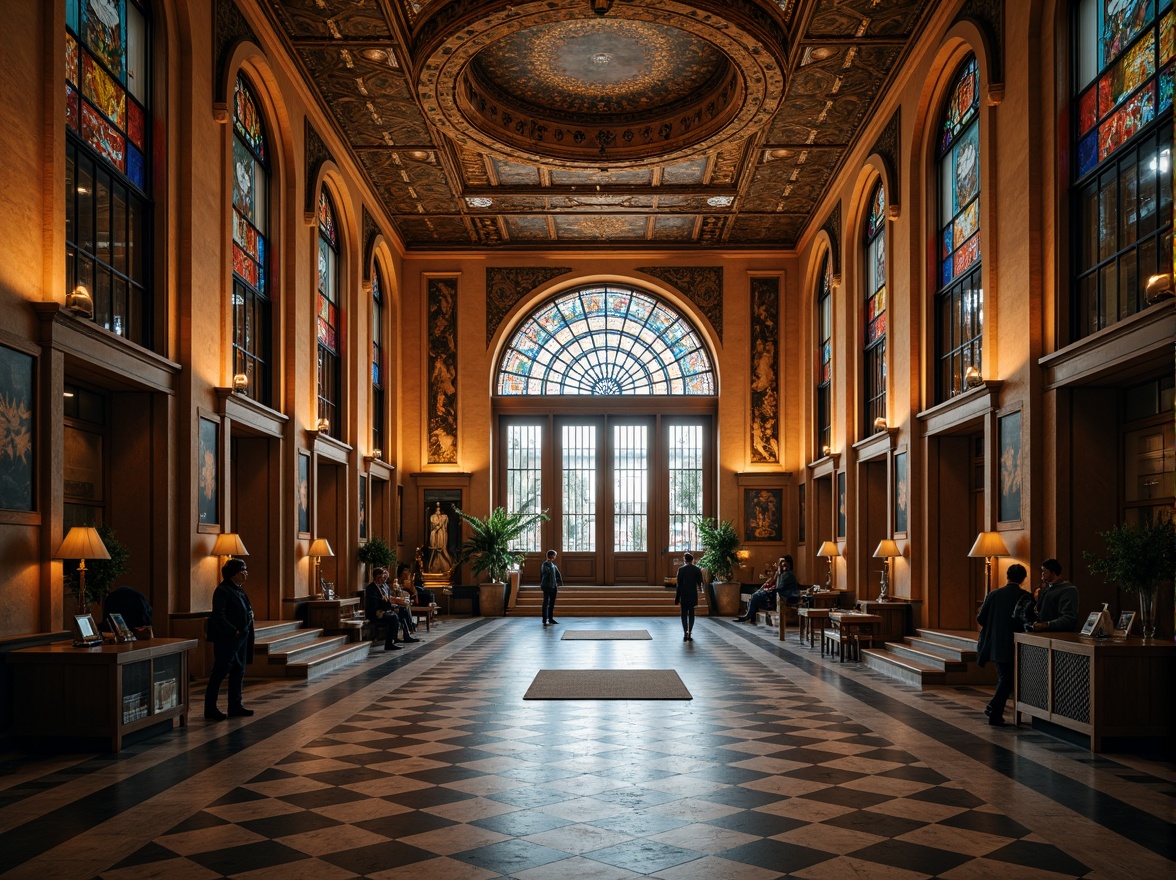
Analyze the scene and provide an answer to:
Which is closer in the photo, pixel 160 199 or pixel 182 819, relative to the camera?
pixel 182 819

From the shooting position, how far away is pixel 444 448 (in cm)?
2444

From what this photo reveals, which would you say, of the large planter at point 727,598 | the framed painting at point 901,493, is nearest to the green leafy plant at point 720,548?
the large planter at point 727,598

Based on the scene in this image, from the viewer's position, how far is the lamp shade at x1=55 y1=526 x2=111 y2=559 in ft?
27.9

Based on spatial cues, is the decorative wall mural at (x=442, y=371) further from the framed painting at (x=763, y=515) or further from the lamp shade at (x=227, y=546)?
the lamp shade at (x=227, y=546)

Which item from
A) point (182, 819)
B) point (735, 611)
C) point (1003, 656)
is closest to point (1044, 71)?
point (1003, 656)

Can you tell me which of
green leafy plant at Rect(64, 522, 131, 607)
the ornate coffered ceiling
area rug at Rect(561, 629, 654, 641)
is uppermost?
the ornate coffered ceiling

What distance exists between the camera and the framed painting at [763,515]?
24.1 m

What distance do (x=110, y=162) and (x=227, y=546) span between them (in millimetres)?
4186

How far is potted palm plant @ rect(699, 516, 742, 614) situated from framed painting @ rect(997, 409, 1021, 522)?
11.1 metres

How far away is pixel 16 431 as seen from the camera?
822cm

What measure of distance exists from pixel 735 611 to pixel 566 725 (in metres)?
14.8

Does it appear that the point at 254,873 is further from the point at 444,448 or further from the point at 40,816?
the point at 444,448

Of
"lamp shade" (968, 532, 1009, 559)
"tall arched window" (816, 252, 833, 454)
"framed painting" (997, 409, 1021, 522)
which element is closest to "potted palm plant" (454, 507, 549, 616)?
"tall arched window" (816, 252, 833, 454)

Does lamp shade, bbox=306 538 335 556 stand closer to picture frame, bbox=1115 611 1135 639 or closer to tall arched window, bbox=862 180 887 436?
tall arched window, bbox=862 180 887 436
